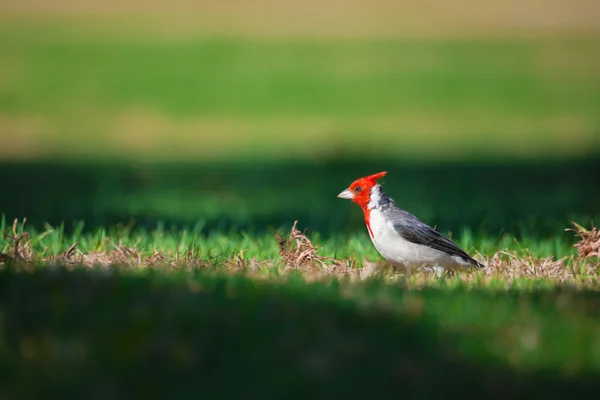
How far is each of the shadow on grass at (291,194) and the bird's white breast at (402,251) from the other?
7.31 feet

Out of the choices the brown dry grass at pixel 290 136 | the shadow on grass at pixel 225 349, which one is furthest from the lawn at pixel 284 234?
the brown dry grass at pixel 290 136

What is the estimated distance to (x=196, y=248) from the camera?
7434 millimetres

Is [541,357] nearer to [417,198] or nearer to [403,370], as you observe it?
[403,370]

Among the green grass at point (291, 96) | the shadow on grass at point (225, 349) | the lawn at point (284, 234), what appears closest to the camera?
the shadow on grass at point (225, 349)

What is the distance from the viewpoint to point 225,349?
4.64 meters

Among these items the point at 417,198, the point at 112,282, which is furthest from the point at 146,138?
the point at 112,282

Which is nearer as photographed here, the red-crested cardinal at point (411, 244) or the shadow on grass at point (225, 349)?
the shadow on grass at point (225, 349)

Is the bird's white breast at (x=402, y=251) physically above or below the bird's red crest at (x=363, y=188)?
below

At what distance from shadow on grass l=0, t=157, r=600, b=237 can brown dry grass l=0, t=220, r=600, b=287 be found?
1.95 m

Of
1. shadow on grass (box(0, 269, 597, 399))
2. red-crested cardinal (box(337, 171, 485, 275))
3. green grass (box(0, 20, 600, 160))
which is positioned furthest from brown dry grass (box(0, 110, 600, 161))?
shadow on grass (box(0, 269, 597, 399))

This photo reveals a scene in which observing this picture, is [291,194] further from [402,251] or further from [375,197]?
[402,251]

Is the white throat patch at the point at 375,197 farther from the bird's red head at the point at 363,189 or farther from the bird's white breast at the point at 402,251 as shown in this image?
the bird's white breast at the point at 402,251

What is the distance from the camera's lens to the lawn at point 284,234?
451 centimetres

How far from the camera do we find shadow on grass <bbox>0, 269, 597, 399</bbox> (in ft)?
14.1
